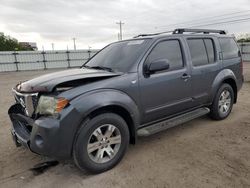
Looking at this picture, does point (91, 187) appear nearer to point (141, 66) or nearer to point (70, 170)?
point (70, 170)

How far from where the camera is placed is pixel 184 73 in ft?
13.5

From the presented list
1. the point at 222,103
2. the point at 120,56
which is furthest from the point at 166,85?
the point at 222,103

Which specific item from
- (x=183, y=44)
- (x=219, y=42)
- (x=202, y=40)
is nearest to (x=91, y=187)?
(x=183, y=44)

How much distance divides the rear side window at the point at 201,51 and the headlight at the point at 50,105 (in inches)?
104

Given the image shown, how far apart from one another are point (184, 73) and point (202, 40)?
3.44 feet

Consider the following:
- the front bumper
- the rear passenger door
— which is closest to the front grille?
the front bumper

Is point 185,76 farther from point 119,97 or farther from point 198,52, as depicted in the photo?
point 119,97

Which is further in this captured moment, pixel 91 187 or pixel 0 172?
pixel 0 172

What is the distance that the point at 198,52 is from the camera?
4520 mm

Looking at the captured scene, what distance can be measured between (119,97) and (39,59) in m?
23.2

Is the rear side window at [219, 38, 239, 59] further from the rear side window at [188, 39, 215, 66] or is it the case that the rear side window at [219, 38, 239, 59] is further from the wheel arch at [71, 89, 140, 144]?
the wheel arch at [71, 89, 140, 144]

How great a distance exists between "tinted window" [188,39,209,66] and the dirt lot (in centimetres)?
133

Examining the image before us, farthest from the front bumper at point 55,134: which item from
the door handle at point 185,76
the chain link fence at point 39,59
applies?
the chain link fence at point 39,59

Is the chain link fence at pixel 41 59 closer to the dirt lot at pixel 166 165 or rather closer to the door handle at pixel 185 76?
the dirt lot at pixel 166 165
